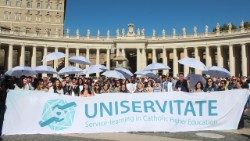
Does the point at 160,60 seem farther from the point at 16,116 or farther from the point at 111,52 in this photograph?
the point at 16,116

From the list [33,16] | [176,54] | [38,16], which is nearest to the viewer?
[176,54]

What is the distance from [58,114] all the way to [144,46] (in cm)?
6833

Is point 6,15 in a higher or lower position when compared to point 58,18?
lower

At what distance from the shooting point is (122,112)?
1487 cm

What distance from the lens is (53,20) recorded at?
9681 centimetres

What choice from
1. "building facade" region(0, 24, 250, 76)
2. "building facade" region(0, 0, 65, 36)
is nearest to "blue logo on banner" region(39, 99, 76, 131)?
"building facade" region(0, 24, 250, 76)

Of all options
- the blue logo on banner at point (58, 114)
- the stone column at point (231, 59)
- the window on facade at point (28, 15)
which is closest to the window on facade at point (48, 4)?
the window on facade at point (28, 15)

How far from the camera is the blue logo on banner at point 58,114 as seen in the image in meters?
14.5

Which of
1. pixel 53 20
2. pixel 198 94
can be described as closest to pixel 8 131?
pixel 198 94

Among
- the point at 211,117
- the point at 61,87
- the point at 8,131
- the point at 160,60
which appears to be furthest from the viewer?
the point at 160,60

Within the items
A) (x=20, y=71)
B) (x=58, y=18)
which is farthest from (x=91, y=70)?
(x=58, y=18)

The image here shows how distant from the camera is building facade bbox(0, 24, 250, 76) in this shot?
241 ft

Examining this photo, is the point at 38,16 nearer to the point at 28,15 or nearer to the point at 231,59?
the point at 28,15

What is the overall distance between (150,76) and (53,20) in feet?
236
